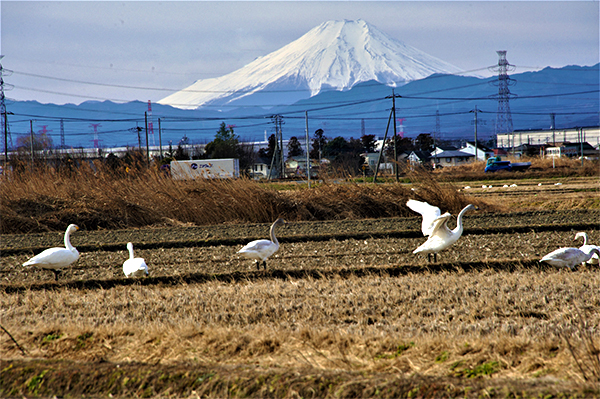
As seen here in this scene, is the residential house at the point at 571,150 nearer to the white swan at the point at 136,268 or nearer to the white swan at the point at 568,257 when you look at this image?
the white swan at the point at 568,257

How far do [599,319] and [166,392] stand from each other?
15.0 ft

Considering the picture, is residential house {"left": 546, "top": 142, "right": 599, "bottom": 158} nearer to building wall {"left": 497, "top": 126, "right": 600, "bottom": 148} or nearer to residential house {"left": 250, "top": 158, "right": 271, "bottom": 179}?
building wall {"left": 497, "top": 126, "right": 600, "bottom": 148}

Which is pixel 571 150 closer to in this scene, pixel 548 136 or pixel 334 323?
pixel 548 136

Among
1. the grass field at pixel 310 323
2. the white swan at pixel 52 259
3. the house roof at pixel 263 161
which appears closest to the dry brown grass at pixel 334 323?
the grass field at pixel 310 323

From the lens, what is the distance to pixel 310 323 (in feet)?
19.2

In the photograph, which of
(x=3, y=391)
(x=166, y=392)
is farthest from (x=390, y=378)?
(x=3, y=391)

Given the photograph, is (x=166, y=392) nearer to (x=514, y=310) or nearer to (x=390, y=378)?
(x=390, y=378)

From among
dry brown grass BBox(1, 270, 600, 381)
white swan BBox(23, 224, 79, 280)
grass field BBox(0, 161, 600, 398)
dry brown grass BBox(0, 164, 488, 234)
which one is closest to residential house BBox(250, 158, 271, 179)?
dry brown grass BBox(0, 164, 488, 234)

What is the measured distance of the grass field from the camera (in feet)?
13.5

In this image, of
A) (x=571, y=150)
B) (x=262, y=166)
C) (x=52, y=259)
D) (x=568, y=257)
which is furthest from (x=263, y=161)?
(x=568, y=257)

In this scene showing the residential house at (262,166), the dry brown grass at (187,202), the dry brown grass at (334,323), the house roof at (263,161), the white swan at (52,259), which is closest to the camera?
the dry brown grass at (334,323)

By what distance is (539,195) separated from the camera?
22.7 meters

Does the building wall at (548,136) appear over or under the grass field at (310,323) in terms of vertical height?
over

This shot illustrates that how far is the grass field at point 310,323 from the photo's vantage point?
13.5ft
